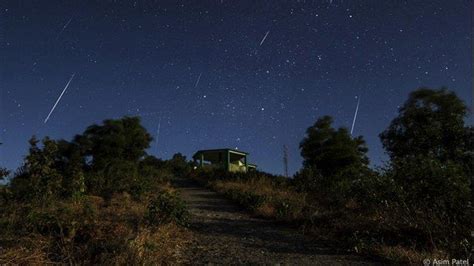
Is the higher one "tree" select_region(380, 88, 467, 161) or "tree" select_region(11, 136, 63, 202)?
"tree" select_region(380, 88, 467, 161)

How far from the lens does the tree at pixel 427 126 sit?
76.0 feet

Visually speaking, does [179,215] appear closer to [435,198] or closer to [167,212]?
[167,212]

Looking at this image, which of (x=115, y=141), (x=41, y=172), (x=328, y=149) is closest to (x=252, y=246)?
(x=41, y=172)

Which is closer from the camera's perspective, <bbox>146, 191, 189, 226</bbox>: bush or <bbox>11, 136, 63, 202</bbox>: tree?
<bbox>146, 191, 189, 226</bbox>: bush

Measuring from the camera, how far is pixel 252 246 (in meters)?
7.03

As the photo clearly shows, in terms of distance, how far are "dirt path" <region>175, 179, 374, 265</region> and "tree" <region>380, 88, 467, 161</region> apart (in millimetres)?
17500

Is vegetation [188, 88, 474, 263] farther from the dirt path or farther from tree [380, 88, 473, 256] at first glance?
the dirt path

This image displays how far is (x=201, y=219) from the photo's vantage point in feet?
34.2

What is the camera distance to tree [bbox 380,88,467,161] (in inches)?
912

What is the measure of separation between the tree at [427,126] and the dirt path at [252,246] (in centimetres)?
1750

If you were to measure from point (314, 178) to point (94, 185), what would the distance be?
34.1ft

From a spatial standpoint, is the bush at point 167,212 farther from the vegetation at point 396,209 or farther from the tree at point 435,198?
the tree at point 435,198

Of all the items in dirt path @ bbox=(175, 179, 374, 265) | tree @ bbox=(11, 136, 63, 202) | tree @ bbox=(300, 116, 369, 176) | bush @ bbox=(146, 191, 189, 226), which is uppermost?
tree @ bbox=(300, 116, 369, 176)

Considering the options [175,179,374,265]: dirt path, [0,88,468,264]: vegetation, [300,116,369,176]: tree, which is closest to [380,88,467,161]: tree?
[300,116,369,176]: tree
